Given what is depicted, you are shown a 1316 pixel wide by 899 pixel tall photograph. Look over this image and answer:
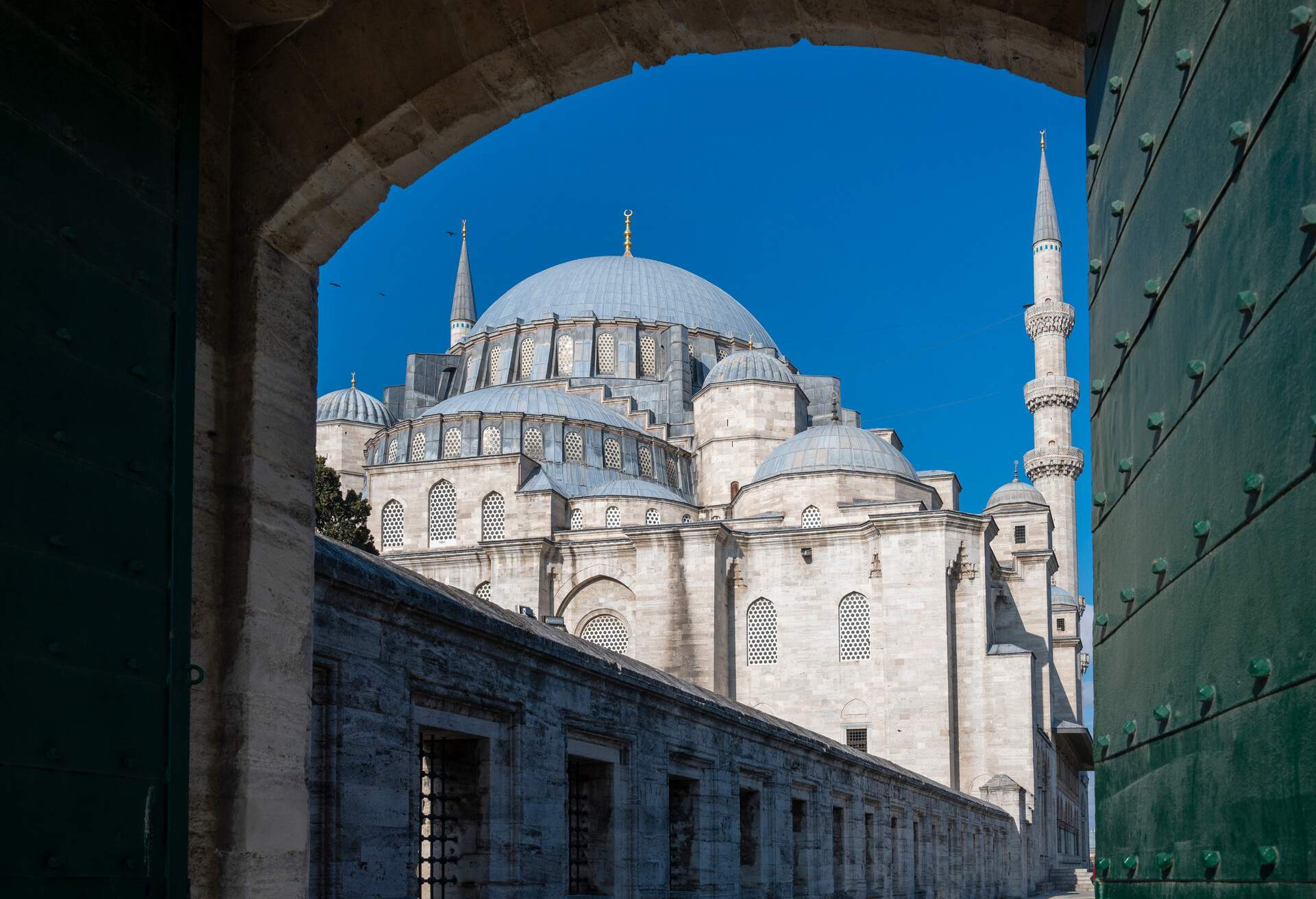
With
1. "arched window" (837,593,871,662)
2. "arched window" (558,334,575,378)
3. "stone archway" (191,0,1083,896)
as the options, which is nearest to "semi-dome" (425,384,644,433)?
"arched window" (558,334,575,378)

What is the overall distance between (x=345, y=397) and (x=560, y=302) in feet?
27.1

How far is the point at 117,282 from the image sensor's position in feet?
11.9

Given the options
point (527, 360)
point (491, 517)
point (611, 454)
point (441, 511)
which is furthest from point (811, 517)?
point (527, 360)

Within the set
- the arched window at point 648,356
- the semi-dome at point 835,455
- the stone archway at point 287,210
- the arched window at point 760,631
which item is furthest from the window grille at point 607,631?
the stone archway at point 287,210

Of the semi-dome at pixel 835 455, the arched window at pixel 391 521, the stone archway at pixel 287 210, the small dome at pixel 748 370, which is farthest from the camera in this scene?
the small dome at pixel 748 370

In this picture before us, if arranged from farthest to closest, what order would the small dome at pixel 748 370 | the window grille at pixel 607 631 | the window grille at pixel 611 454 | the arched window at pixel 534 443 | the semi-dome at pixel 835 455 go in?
1. the small dome at pixel 748 370
2. the window grille at pixel 611 454
3. the arched window at pixel 534 443
4. the semi-dome at pixel 835 455
5. the window grille at pixel 607 631

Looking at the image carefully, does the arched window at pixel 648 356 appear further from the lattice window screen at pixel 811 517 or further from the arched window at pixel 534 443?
the lattice window screen at pixel 811 517

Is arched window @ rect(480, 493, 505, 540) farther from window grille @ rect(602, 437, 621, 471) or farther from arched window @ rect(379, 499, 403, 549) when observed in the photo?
window grille @ rect(602, 437, 621, 471)

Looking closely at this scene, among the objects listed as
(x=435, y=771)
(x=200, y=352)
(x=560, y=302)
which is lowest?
(x=435, y=771)

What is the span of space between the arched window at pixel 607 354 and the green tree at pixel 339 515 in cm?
2031

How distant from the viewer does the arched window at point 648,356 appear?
172 ft

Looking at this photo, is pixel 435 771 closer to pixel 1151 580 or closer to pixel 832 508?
pixel 1151 580

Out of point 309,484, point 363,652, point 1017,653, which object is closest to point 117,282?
point 309,484

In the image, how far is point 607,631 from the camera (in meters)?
38.6
